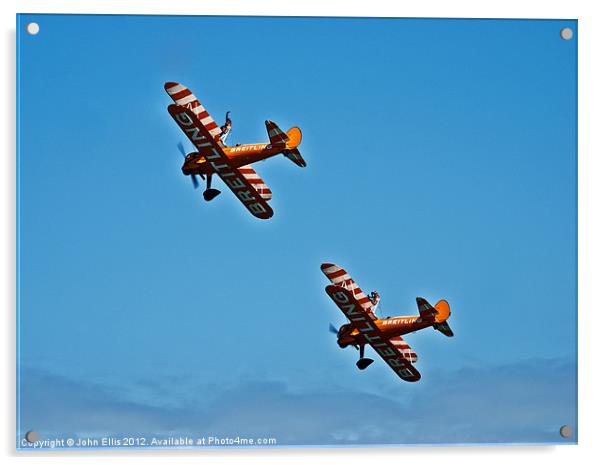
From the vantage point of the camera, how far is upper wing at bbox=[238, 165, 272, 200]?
6.97 m

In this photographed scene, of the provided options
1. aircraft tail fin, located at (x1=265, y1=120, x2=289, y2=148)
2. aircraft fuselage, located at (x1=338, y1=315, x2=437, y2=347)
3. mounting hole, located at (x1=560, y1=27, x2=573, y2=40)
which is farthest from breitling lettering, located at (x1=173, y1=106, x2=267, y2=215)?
mounting hole, located at (x1=560, y1=27, x2=573, y2=40)

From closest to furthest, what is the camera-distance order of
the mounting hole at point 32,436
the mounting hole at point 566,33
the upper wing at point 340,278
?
the mounting hole at point 32,436 < the upper wing at point 340,278 < the mounting hole at point 566,33

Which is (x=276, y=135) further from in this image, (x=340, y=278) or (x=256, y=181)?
(x=340, y=278)

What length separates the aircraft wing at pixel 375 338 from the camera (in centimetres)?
693

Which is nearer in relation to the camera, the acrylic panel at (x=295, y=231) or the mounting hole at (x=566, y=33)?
the acrylic panel at (x=295, y=231)

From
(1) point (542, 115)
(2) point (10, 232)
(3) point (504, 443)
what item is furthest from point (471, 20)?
(2) point (10, 232)

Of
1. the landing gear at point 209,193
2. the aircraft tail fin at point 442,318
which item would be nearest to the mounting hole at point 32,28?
the landing gear at point 209,193

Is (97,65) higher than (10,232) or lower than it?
higher

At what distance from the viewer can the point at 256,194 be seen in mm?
6973

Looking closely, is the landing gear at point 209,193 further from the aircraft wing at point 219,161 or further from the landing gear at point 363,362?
the landing gear at point 363,362

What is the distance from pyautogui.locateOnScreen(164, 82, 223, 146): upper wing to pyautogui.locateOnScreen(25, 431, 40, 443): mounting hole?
2.05 metres

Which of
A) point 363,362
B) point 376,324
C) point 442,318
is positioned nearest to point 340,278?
point 376,324
